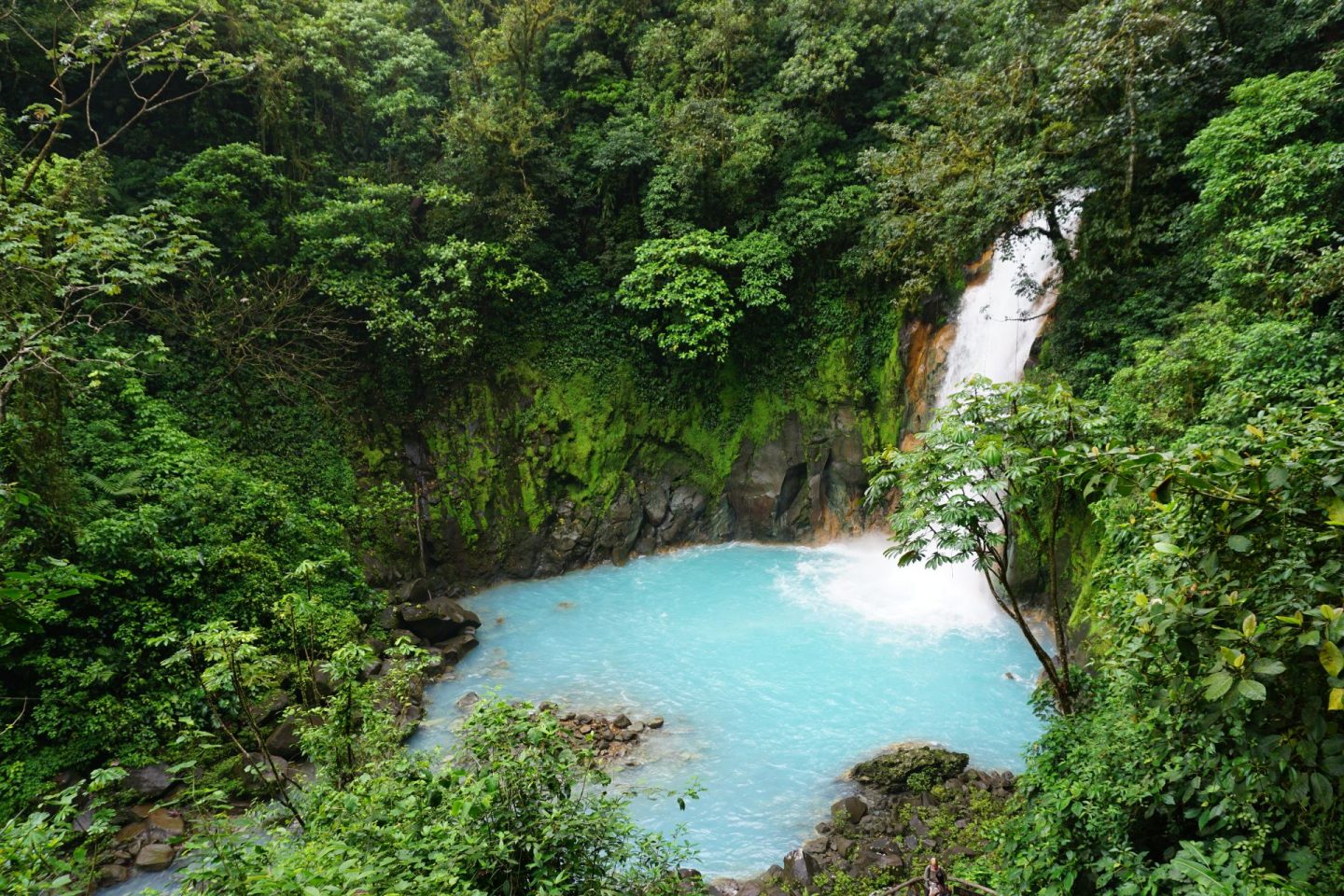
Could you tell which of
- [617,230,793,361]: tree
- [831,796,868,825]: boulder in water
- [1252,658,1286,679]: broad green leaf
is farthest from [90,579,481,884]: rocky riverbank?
[617,230,793,361]: tree

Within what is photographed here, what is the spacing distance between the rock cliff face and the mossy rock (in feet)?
24.2

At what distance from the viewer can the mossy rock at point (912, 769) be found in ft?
25.0

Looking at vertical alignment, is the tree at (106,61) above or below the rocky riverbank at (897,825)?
above

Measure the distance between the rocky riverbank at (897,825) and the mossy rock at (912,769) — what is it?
10 mm

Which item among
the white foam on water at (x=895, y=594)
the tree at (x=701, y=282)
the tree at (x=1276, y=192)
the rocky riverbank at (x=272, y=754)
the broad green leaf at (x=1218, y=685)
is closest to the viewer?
the broad green leaf at (x=1218, y=685)

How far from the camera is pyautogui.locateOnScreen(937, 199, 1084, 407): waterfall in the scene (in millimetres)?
10953

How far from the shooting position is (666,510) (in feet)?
51.6

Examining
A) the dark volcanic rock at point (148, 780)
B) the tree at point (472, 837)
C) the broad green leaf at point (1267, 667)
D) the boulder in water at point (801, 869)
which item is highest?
the broad green leaf at point (1267, 667)

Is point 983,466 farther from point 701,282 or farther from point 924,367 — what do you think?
point 701,282

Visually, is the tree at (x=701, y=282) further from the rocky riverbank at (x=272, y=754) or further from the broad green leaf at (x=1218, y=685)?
the broad green leaf at (x=1218, y=685)

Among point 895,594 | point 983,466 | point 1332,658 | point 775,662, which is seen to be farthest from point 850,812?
point 895,594

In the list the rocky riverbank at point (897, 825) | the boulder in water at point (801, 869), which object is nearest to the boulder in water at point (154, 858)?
the rocky riverbank at point (897, 825)

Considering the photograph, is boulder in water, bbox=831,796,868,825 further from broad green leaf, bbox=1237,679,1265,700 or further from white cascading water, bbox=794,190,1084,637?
broad green leaf, bbox=1237,679,1265,700

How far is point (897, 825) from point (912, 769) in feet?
2.87
